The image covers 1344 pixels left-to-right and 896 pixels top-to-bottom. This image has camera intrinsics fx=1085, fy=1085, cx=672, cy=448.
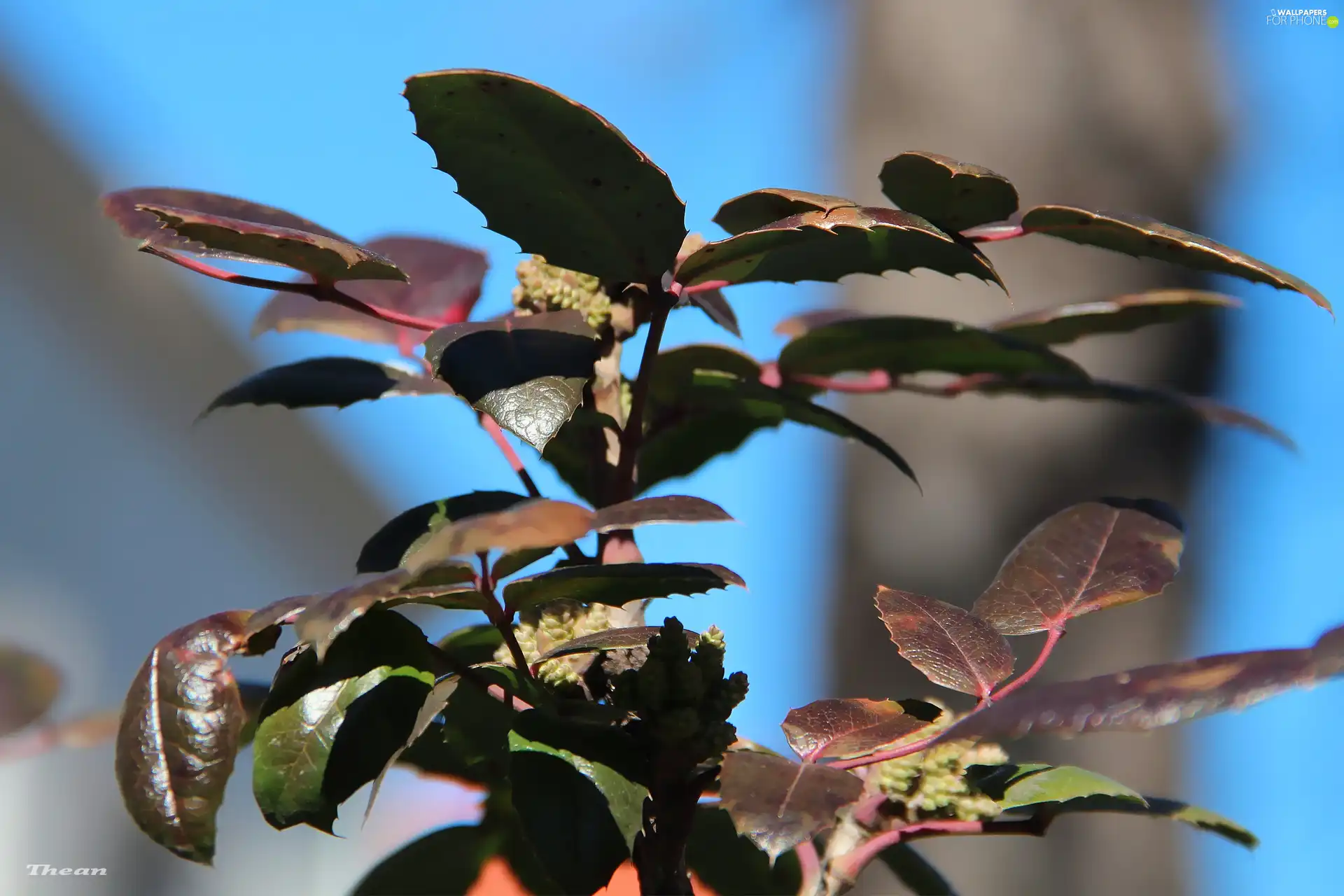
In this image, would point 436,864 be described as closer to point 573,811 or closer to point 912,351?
point 573,811

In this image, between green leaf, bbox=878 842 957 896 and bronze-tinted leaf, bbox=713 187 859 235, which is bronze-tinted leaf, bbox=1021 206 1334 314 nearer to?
bronze-tinted leaf, bbox=713 187 859 235

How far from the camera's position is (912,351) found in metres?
0.62

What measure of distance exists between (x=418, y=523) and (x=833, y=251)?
0.72ft

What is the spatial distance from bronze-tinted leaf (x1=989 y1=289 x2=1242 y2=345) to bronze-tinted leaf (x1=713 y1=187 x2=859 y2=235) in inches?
8.9

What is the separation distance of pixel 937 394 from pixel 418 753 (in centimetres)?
37

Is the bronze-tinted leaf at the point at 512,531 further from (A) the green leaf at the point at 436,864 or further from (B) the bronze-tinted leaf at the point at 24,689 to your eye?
(B) the bronze-tinted leaf at the point at 24,689

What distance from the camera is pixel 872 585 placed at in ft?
5.68

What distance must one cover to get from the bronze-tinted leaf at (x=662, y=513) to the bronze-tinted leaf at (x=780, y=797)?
3.4 inches

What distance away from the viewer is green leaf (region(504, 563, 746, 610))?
394mm

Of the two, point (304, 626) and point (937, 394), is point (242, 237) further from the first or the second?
point (937, 394)

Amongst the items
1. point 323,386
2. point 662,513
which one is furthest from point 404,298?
point 662,513

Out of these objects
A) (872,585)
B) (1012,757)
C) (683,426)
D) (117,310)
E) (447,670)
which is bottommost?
(1012,757)

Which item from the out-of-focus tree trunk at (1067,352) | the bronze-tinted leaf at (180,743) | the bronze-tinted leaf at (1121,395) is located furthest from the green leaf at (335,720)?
the out-of-focus tree trunk at (1067,352)

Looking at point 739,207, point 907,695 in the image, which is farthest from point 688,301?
point 907,695
